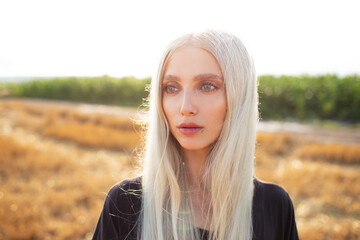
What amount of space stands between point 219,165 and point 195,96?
0.47m

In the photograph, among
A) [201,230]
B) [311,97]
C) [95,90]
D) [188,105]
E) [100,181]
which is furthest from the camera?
[95,90]

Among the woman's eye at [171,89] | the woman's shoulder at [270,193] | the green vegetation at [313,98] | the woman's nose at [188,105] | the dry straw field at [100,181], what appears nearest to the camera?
the woman's nose at [188,105]

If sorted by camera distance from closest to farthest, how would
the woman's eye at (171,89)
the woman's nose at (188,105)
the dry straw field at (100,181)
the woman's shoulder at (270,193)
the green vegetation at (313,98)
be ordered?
1. the woman's nose at (188,105)
2. the woman's eye at (171,89)
3. the woman's shoulder at (270,193)
4. the dry straw field at (100,181)
5. the green vegetation at (313,98)

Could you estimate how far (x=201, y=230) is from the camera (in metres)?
1.76

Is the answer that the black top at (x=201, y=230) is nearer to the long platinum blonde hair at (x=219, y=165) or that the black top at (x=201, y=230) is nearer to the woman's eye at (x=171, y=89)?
the long platinum blonde hair at (x=219, y=165)

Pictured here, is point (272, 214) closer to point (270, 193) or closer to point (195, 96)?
point (270, 193)

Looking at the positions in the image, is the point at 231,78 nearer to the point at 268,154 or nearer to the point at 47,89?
the point at 268,154

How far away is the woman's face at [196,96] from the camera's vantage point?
166cm

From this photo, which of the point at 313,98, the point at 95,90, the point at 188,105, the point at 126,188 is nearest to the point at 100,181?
the point at 126,188

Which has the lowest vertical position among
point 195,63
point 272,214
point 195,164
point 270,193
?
point 272,214

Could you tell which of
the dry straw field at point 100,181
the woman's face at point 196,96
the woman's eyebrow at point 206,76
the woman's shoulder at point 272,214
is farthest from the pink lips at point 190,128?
the dry straw field at point 100,181

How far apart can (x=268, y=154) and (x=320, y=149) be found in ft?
4.05

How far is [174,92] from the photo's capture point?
5.80 ft

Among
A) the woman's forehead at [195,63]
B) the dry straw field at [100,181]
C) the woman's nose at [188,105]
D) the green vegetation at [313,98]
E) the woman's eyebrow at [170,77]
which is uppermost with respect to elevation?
the woman's forehead at [195,63]
